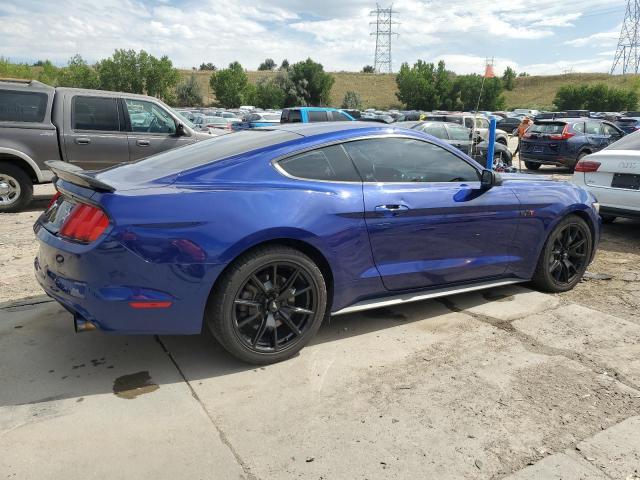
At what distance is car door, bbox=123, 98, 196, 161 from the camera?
28.0ft

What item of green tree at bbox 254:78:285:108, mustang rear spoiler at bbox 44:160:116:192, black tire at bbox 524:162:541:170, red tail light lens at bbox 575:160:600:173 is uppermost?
green tree at bbox 254:78:285:108

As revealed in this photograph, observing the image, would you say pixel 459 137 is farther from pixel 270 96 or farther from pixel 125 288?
pixel 270 96

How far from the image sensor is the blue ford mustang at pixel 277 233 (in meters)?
2.99

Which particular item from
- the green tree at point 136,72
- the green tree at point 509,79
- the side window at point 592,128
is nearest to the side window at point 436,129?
the side window at point 592,128

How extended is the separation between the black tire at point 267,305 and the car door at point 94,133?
19.5 feet

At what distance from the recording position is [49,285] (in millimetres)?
3254

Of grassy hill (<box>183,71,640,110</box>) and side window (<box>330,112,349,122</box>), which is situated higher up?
grassy hill (<box>183,71,640,110</box>)

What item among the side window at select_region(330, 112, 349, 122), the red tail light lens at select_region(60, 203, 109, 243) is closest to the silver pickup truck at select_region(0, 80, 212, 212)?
the red tail light lens at select_region(60, 203, 109, 243)

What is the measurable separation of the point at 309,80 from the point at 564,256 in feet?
223

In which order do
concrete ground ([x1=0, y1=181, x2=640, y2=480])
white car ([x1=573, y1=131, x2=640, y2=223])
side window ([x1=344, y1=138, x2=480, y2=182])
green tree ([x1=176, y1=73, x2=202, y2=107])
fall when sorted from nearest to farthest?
concrete ground ([x1=0, y1=181, x2=640, y2=480]), side window ([x1=344, y1=138, x2=480, y2=182]), white car ([x1=573, y1=131, x2=640, y2=223]), green tree ([x1=176, y1=73, x2=202, y2=107])

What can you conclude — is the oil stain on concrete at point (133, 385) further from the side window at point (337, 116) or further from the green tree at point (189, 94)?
the green tree at point (189, 94)

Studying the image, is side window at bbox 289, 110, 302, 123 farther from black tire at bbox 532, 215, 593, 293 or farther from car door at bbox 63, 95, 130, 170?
black tire at bbox 532, 215, 593, 293

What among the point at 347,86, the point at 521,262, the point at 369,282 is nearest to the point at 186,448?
the point at 369,282

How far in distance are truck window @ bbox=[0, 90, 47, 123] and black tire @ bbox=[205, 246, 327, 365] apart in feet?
21.1
